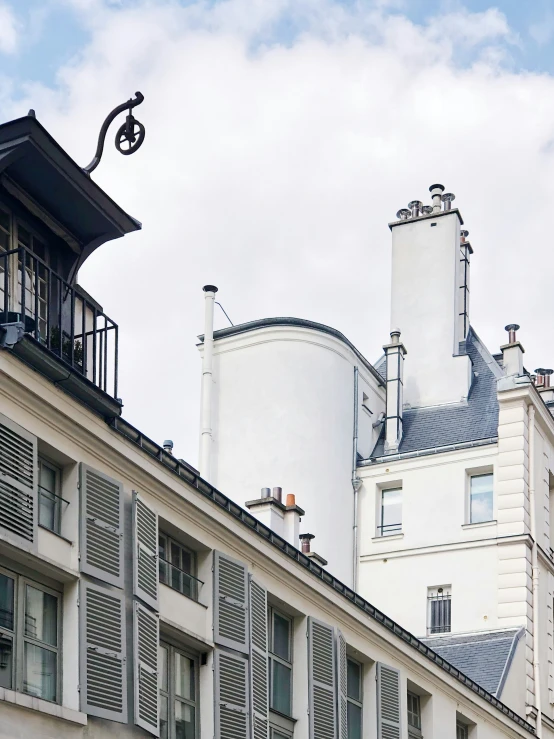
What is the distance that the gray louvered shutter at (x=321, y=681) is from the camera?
2178 centimetres

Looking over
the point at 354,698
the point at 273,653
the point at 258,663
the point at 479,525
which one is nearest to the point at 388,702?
the point at 354,698

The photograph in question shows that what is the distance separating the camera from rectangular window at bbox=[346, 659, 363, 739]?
23.6 metres

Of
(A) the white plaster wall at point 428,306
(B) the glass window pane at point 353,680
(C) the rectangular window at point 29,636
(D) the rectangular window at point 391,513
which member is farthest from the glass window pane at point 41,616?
(A) the white plaster wall at point 428,306

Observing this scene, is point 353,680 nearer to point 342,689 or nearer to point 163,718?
point 342,689

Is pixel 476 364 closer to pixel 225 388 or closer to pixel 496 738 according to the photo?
pixel 225 388

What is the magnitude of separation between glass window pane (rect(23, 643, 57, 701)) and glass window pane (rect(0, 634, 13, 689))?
284 mm

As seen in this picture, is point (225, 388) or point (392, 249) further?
point (392, 249)

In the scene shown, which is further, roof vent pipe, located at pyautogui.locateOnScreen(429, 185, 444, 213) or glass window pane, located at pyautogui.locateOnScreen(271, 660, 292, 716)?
roof vent pipe, located at pyautogui.locateOnScreen(429, 185, 444, 213)

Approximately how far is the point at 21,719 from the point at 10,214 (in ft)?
20.0

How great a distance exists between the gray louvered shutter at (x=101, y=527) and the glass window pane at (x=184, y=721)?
8.21 feet

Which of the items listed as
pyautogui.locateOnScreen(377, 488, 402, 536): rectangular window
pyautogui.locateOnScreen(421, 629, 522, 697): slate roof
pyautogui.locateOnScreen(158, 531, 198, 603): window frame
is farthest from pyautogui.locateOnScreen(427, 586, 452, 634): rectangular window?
pyautogui.locateOnScreen(158, 531, 198, 603): window frame

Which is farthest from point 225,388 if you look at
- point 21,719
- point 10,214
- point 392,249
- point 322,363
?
point 21,719

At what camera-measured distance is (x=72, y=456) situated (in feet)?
54.4

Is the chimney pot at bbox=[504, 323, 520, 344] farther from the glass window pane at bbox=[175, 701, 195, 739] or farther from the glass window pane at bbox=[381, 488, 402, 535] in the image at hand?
the glass window pane at bbox=[175, 701, 195, 739]
